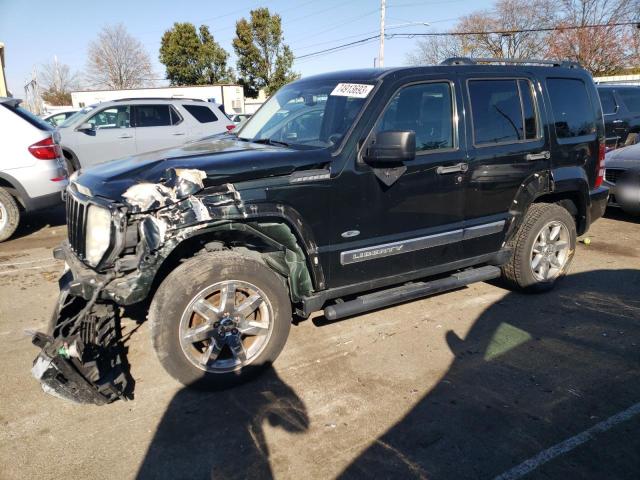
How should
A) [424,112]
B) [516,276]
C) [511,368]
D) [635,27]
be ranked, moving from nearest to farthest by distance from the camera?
[511,368] → [424,112] → [516,276] → [635,27]

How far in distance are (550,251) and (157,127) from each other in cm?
809

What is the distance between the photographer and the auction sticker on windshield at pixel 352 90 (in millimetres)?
3621

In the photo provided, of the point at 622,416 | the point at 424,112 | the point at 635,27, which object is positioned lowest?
the point at 622,416

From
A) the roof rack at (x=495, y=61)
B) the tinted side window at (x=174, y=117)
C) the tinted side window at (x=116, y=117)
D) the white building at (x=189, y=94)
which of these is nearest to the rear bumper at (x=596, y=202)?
the roof rack at (x=495, y=61)

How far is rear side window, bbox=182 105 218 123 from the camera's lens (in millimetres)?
10334

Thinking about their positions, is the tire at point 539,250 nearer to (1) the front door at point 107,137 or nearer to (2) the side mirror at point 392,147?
(2) the side mirror at point 392,147

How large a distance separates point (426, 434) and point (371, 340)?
1211 mm

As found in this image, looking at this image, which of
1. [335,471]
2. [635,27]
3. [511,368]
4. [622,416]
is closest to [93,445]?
[335,471]

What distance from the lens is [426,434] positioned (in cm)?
279

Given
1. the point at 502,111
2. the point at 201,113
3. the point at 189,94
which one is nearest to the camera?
the point at 502,111

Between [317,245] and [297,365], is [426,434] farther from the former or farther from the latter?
[317,245]

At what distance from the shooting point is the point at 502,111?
427cm

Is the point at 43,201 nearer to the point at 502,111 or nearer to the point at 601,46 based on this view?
the point at 502,111

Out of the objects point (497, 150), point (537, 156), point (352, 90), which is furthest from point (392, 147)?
point (537, 156)
